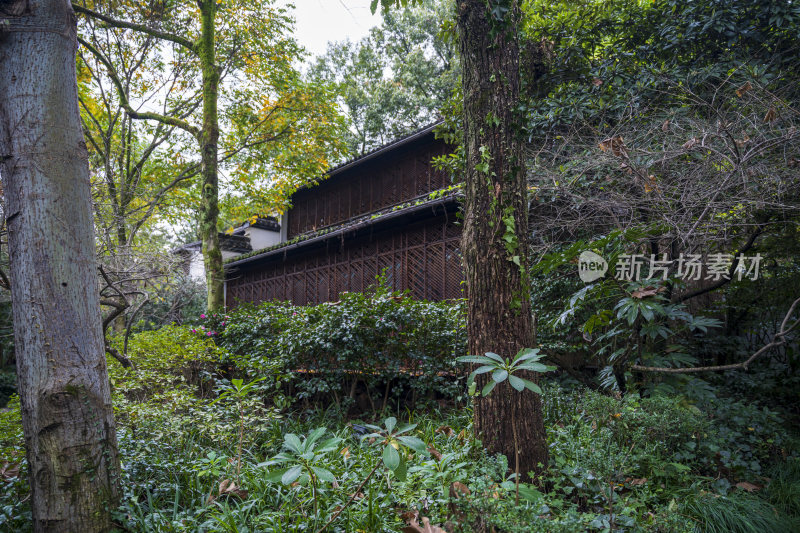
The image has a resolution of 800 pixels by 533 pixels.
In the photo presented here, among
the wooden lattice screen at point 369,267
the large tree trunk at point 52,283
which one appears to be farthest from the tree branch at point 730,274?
the large tree trunk at point 52,283

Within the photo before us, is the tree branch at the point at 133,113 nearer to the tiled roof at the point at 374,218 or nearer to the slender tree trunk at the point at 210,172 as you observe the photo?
the slender tree trunk at the point at 210,172

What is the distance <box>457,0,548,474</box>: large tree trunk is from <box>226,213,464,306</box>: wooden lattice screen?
160 inches

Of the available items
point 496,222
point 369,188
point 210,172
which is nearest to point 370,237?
point 369,188

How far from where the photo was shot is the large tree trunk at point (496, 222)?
2.87 m

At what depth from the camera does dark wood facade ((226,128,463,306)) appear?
9.57m

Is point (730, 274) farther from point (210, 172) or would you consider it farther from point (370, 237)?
point (210, 172)

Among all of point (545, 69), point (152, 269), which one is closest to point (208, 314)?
point (152, 269)

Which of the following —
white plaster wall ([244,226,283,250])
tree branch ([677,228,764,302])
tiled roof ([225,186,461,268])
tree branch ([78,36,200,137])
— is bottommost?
tree branch ([677,228,764,302])

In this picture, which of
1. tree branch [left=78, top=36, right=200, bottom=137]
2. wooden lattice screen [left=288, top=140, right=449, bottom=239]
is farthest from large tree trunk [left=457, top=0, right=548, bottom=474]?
tree branch [left=78, top=36, right=200, bottom=137]

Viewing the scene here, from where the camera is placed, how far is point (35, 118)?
2344 mm

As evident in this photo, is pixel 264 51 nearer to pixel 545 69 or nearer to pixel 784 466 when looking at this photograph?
pixel 545 69

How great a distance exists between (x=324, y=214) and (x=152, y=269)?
24.9ft

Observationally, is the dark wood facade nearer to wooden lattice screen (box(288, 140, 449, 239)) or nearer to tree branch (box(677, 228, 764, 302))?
wooden lattice screen (box(288, 140, 449, 239))

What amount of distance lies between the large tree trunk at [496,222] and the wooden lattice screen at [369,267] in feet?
13.3
